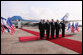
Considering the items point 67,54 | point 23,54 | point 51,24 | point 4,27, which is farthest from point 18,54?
point 51,24

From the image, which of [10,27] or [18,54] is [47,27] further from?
[18,54]

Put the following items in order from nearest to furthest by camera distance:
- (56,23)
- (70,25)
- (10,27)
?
(10,27) < (56,23) < (70,25)

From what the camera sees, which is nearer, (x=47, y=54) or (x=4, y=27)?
(x=47, y=54)

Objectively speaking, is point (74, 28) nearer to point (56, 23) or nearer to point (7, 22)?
point (56, 23)

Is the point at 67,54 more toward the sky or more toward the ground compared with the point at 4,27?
more toward the ground

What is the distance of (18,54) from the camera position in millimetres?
4508

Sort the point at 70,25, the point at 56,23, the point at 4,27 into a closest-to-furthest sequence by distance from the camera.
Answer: the point at 4,27, the point at 56,23, the point at 70,25

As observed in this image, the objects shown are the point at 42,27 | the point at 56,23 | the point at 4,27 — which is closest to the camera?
the point at 4,27

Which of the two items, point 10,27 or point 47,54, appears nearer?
point 47,54

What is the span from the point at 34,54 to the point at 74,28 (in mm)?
11629

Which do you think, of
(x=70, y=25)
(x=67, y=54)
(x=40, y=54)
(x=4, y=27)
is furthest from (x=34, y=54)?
(x=70, y=25)

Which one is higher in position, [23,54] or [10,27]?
[10,27]

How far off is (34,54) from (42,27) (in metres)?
4.86

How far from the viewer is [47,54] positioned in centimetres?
449
